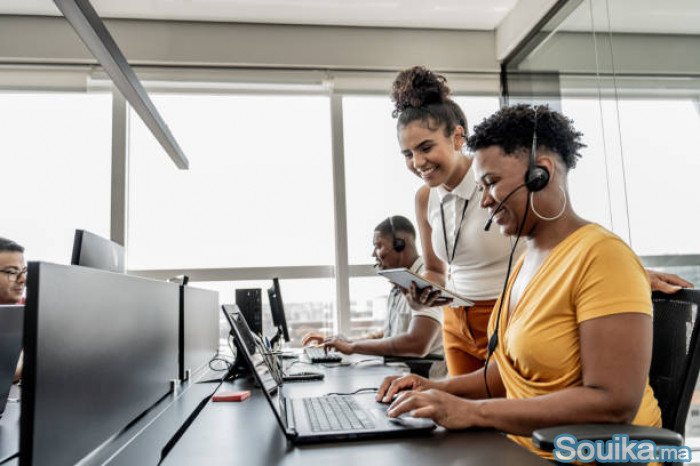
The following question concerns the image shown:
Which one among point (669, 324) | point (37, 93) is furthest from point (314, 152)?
point (669, 324)

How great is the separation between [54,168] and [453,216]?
2878 mm

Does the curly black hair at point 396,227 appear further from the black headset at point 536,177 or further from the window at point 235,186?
the black headset at point 536,177

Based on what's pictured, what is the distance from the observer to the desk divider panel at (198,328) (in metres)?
1.63

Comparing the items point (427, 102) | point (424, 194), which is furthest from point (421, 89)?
point (424, 194)

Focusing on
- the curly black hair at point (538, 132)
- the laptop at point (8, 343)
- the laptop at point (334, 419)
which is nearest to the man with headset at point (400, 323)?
the laptop at point (334, 419)

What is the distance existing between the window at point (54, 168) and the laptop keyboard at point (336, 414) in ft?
9.10

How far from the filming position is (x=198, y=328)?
6.29 ft

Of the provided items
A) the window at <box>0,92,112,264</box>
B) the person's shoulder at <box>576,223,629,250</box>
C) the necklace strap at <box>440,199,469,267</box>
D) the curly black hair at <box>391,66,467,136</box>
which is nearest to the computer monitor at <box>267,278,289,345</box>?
the necklace strap at <box>440,199,469,267</box>

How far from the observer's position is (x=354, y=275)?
11.9ft

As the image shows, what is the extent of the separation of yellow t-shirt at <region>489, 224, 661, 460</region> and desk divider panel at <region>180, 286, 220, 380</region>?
3.35 ft

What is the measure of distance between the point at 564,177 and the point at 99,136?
10.8 ft

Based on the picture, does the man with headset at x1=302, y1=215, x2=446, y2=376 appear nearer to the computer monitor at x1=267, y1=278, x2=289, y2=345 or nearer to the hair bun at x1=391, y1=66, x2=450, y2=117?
the computer monitor at x1=267, y1=278, x2=289, y2=345

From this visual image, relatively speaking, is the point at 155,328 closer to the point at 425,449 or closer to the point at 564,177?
the point at 425,449

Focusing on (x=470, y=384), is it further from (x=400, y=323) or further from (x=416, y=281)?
(x=400, y=323)
